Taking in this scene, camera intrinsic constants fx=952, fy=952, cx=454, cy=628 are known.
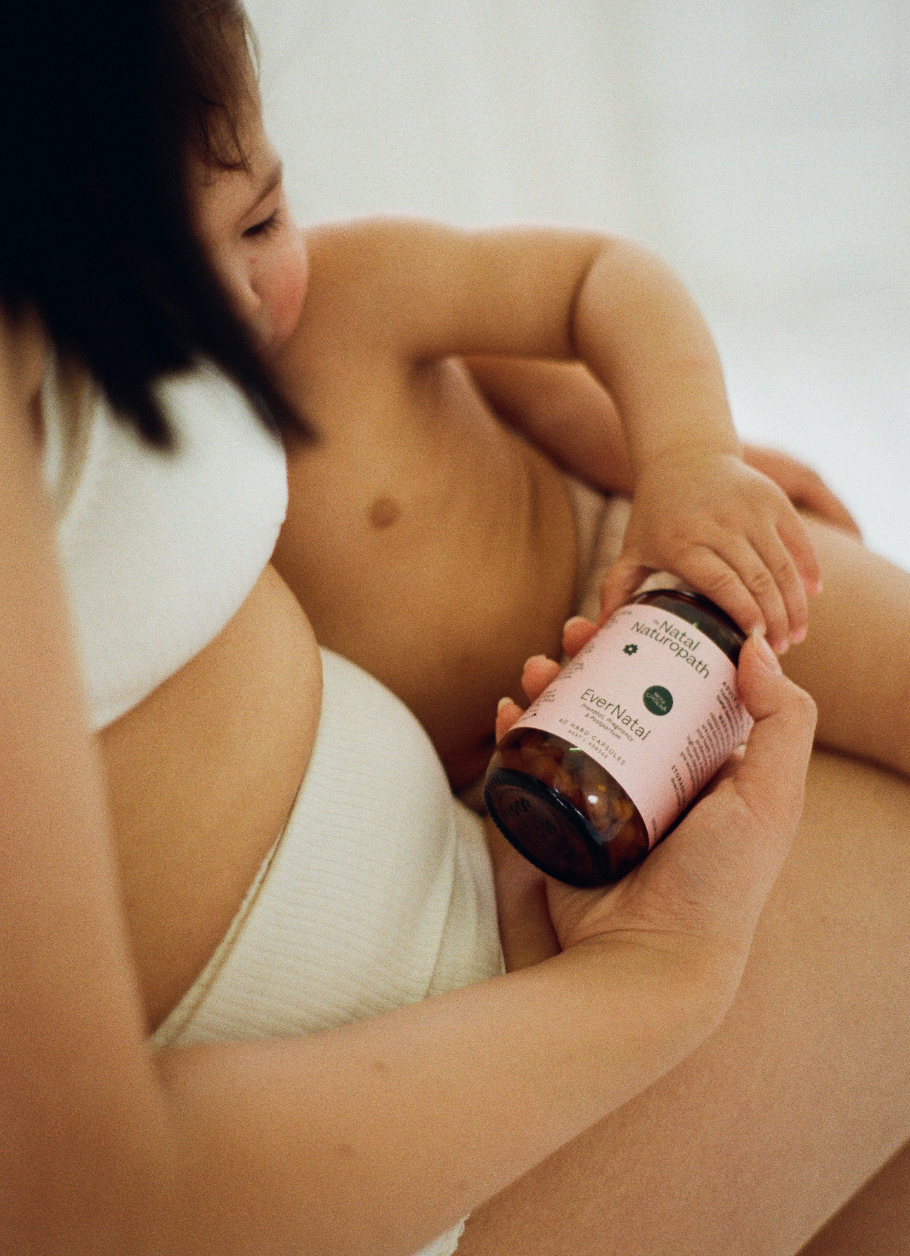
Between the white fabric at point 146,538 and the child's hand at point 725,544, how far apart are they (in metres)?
0.25

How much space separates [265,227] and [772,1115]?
59 cm

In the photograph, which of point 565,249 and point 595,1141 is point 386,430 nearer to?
point 565,249

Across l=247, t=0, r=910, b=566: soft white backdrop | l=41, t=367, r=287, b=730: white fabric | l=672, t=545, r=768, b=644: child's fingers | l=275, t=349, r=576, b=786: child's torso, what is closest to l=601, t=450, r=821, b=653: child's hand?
l=672, t=545, r=768, b=644: child's fingers

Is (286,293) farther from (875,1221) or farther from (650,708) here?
(875,1221)

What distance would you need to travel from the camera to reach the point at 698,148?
1.56 meters

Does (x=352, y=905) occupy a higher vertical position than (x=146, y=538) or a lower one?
lower

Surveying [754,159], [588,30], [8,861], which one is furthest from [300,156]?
[8,861]

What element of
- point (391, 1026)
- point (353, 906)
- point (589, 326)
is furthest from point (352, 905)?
point (589, 326)

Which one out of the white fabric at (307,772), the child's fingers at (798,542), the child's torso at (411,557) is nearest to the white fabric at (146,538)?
the white fabric at (307,772)

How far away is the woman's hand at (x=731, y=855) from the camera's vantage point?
0.48 metres

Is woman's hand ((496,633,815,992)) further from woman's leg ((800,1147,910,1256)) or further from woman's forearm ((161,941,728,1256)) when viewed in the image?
woman's leg ((800,1147,910,1256))

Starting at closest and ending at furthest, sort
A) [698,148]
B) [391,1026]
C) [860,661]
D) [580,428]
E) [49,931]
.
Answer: [49,931] → [391,1026] → [860,661] → [580,428] → [698,148]

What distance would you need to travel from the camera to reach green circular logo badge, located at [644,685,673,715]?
47cm

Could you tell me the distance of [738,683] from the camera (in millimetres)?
516
